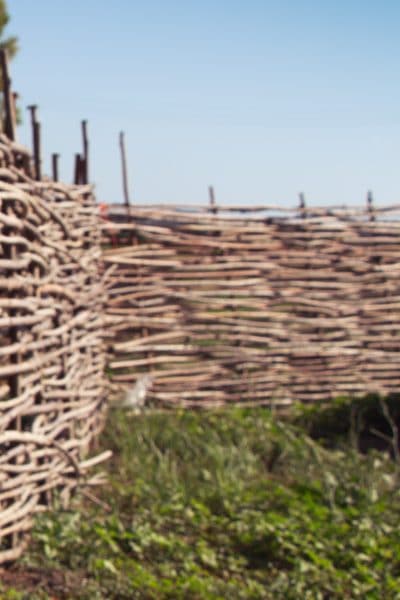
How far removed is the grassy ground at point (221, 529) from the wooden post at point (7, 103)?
1665 millimetres

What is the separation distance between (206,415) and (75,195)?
2411mm

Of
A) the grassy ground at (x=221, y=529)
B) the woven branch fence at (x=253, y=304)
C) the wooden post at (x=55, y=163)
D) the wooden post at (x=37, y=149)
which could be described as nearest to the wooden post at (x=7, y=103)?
the wooden post at (x=37, y=149)

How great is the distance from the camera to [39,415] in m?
4.14

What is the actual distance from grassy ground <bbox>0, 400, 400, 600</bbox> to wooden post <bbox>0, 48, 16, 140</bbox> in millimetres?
1665

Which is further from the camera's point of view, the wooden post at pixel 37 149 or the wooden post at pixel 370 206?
the wooden post at pixel 370 206

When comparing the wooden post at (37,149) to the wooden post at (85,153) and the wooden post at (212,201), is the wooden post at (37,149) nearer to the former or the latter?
the wooden post at (85,153)

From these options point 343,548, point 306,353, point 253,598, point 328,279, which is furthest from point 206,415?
point 253,598

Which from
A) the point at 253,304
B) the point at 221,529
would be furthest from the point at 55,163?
the point at 253,304

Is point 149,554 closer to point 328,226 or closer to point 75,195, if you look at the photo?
point 75,195

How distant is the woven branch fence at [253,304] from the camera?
24.6ft

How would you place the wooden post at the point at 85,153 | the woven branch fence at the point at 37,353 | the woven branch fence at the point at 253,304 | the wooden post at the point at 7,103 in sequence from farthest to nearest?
the woven branch fence at the point at 253,304 < the wooden post at the point at 85,153 < the wooden post at the point at 7,103 < the woven branch fence at the point at 37,353

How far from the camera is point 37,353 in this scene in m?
4.11

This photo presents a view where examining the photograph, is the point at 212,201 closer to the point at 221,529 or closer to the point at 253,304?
the point at 253,304

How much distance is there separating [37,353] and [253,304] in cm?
406
